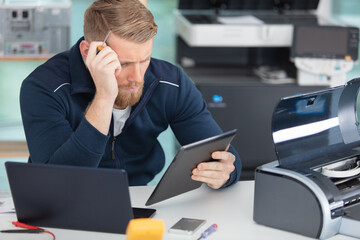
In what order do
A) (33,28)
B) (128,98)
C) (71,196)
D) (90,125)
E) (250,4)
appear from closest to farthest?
(71,196) < (90,125) < (128,98) < (33,28) < (250,4)

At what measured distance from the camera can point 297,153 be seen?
5.26 ft

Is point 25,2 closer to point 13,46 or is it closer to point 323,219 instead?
point 13,46

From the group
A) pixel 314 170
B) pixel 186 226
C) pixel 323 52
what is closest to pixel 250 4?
pixel 323 52

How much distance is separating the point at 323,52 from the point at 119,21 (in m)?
1.71

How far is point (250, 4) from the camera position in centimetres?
352

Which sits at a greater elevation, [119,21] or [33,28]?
[119,21]

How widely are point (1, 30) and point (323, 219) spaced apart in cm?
209

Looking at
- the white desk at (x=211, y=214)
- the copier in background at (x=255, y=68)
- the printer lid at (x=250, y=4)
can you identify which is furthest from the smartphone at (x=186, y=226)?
the printer lid at (x=250, y=4)

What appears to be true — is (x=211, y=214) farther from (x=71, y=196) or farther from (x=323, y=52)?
(x=323, y=52)

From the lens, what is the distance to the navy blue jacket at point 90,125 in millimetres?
1713

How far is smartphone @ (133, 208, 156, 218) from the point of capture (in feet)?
5.22

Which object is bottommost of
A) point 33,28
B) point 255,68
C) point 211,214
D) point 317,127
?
point 255,68

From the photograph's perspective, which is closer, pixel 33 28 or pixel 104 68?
pixel 104 68

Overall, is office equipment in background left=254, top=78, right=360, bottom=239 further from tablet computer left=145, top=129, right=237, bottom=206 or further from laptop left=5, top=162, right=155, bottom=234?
laptop left=5, top=162, right=155, bottom=234
